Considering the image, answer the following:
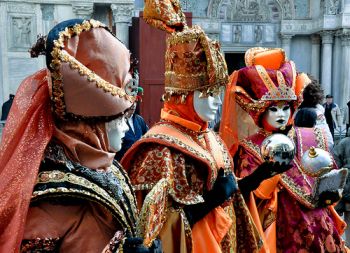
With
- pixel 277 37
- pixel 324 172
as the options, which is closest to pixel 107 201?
pixel 324 172

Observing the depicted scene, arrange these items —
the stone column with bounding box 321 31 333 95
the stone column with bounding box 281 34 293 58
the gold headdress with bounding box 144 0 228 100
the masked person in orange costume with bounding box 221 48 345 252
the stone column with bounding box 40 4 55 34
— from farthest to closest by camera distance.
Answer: the stone column with bounding box 281 34 293 58 → the stone column with bounding box 321 31 333 95 → the stone column with bounding box 40 4 55 34 → the masked person in orange costume with bounding box 221 48 345 252 → the gold headdress with bounding box 144 0 228 100

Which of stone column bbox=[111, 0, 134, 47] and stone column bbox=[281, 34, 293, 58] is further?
stone column bbox=[281, 34, 293, 58]

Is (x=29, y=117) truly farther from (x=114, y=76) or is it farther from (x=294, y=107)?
(x=294, y=107)

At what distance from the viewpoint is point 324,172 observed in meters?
2.71

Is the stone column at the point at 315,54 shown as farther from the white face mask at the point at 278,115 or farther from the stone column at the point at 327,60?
the white face mask at the point at 278,115

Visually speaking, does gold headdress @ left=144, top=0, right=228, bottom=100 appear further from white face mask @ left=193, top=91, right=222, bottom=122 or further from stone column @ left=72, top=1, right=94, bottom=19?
stone column @ left=72, top=1, right=94, bottom=19

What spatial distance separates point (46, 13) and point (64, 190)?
4.76 m

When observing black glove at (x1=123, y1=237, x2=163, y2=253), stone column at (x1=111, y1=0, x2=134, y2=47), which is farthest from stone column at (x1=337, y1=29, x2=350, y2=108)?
black glove at (x1=123, y1=237, x2=163, y2=253)

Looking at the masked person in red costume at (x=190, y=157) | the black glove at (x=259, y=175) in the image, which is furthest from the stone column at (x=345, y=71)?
the masked person in red costume at (x=190, y=157)

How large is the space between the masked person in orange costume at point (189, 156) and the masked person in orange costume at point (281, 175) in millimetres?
409

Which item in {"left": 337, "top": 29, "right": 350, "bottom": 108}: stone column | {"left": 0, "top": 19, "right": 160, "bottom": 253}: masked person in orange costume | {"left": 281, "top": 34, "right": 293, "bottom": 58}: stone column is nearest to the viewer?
{"left": 0, "top": 19, "right": 160, "bottom": 253}: masked person in orange costume

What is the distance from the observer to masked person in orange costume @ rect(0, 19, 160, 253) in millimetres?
1290

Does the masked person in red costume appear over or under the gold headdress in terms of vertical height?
under

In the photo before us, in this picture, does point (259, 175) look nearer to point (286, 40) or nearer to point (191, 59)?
point (191, 59)
